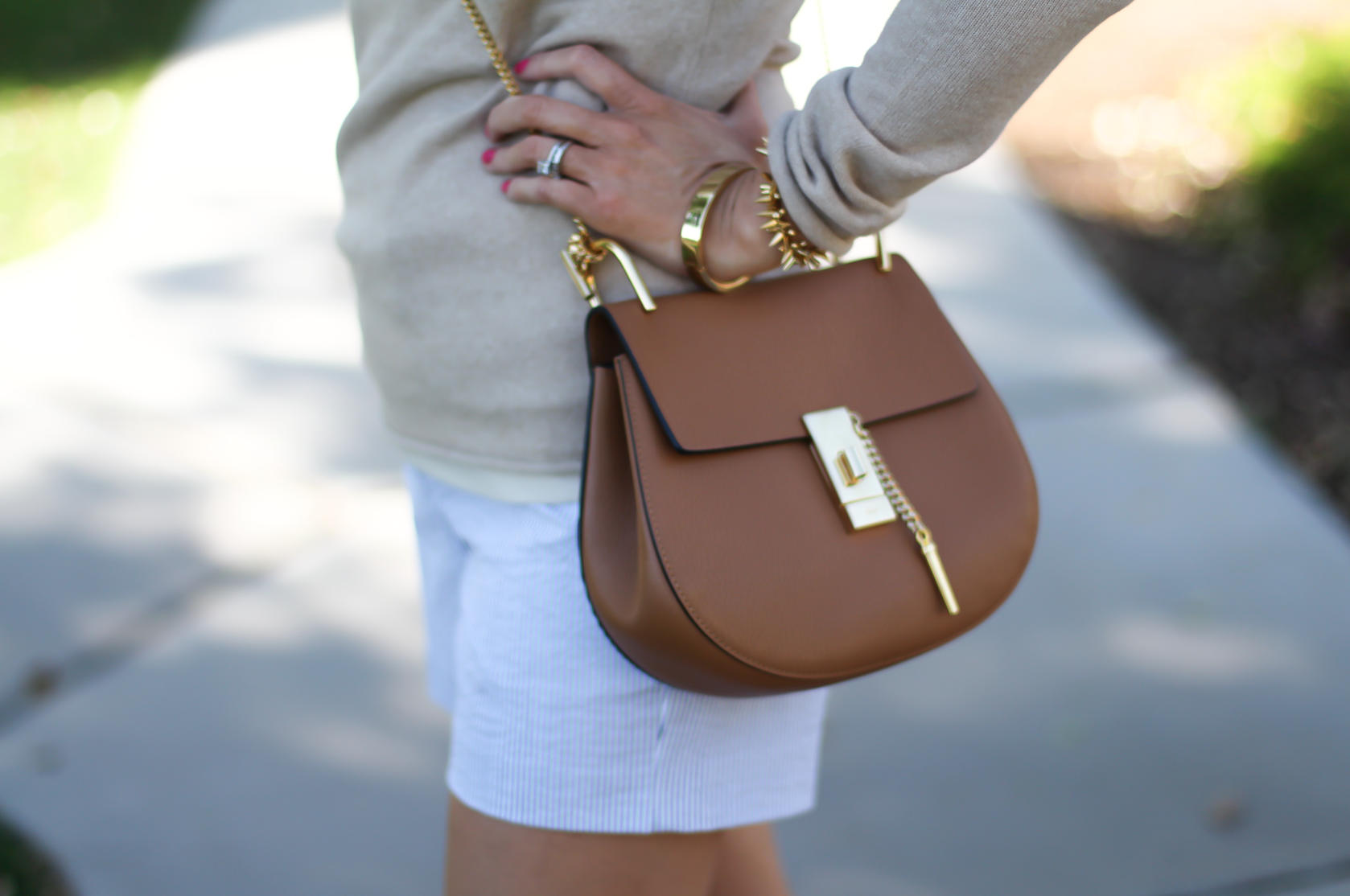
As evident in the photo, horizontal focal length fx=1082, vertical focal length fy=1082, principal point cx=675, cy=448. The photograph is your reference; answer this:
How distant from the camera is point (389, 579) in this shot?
257 centimetres

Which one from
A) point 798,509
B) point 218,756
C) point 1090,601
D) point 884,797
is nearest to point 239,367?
point 218,756

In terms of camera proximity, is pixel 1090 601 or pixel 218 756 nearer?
pixel 218 756

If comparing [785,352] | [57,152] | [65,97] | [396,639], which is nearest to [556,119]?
[785,352]

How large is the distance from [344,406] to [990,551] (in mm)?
2432

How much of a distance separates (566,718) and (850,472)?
1.21 feet

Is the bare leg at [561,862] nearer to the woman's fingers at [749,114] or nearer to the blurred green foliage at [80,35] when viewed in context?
the woman's fingers at [749,114]

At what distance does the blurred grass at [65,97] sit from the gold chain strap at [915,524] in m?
3.87

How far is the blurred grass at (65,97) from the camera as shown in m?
4.21

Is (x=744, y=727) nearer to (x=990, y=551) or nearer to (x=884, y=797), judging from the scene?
(x=990, y=551)

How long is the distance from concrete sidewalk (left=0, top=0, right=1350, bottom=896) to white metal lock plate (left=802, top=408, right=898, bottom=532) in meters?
1.14

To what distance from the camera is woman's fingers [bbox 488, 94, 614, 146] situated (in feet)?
3.28

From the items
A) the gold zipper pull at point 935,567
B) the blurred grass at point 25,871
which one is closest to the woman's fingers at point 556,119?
the gold zipper pull at point 935,567

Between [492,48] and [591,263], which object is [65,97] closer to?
[492,48]

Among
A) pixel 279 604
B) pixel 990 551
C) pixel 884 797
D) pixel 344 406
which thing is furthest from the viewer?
pixel 344 406
